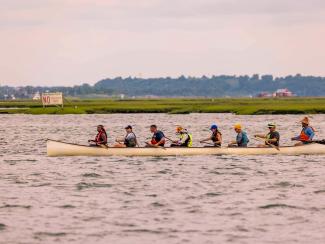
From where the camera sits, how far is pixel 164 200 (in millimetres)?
32094

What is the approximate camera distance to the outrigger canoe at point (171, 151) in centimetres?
4691

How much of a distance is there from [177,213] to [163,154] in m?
17.9

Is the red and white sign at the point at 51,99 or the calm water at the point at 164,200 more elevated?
the red and white sign at the point at 51,99

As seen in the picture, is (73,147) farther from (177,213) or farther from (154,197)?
(177,213)

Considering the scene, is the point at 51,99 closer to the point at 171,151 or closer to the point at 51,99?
the point at 51,99

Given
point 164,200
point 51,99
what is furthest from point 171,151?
point 51,99

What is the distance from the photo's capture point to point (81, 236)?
25.8m

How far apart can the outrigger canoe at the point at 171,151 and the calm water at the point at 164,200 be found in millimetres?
430

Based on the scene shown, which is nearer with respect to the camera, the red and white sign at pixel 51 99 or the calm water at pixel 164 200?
the calm water at pixel 164 200

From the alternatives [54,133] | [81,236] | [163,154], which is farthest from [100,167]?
[54,133]

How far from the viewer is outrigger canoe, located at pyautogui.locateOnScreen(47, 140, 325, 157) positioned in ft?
154

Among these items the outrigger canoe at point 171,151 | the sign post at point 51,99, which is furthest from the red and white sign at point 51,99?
the outrigger canoe at point 171,151

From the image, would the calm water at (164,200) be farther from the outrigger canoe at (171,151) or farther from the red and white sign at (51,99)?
the red and white sign at (51,99)

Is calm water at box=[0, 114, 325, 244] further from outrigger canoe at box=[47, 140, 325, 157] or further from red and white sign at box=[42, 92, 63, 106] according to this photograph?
red and white sign at box=[42, 92, 63, 106]
